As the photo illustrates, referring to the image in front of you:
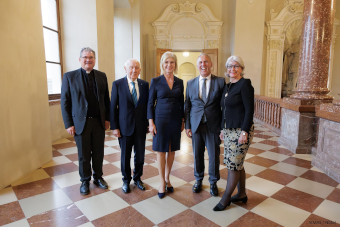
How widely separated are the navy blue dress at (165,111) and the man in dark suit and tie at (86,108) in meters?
0.67

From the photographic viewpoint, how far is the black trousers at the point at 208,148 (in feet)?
8.88

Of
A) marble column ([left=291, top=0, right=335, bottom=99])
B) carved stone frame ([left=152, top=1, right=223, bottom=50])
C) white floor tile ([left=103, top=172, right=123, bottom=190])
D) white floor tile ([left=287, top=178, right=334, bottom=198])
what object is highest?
carved stone frame ([left=152, top=1, right=223, bottom=50])

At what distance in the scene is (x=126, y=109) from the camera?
2.74 meters

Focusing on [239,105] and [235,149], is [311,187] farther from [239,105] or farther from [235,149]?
[239,105]

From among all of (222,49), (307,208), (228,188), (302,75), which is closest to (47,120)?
(228,188)

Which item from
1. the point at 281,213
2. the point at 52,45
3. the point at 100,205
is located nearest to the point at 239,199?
the point at 281,213

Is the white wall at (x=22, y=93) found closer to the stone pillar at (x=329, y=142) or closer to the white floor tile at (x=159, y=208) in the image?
the white floor tile at (x=159, y=208)

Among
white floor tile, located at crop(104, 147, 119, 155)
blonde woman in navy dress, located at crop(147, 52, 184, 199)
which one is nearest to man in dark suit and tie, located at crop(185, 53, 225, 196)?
blonde woman in navy dress, located at crop(147, 52, 184, 199)

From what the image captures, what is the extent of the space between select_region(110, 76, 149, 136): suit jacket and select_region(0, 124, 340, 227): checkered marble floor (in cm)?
81

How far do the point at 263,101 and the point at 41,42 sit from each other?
6.25 meters

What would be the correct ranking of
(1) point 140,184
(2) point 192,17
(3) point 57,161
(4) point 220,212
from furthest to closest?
(2) point 192,17, (3) point 57,161, (1) point 140,184, (4) point 220,212

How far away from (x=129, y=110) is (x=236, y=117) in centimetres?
123

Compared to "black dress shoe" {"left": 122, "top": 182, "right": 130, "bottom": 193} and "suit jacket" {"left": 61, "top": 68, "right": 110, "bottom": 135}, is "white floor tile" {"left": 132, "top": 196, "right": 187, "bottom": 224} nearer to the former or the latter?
"black dress shoe" {"left": 122, "top": 182, "right": 130, "bottom": 193}

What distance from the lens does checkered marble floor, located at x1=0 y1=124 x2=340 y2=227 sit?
226 centimetres
